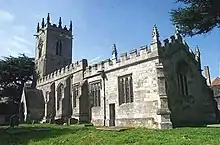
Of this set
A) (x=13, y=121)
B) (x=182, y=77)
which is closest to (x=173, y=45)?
(x=182, y=77)

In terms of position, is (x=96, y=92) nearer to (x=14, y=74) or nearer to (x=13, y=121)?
(x=13, y=121)

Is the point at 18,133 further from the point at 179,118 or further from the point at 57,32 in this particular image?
the point at 57,32

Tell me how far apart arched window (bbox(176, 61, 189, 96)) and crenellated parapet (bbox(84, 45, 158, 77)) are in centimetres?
324

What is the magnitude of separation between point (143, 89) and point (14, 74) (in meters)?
31.7

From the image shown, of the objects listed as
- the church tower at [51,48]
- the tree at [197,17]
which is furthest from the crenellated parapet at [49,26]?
the tree at [197,17]

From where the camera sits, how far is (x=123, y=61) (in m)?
22.9

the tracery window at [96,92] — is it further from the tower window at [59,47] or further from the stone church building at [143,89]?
the tower window at [59,47]

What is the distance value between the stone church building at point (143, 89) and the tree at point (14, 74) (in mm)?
15074

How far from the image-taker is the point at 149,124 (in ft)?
63.1

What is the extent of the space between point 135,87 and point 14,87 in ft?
98.4

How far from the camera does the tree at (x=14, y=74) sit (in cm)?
4317

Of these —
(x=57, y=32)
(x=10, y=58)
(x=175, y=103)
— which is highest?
(x=57, y=32)

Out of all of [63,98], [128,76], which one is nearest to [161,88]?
[128,76]

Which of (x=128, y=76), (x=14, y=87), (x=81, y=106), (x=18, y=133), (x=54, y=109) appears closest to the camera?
(x=18, y=133)
